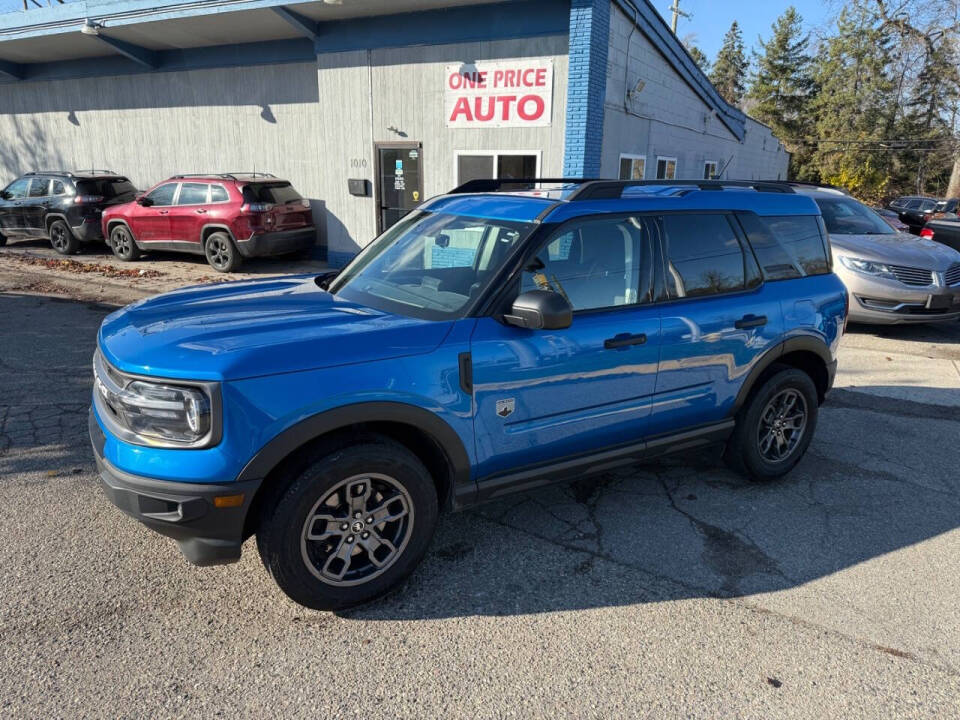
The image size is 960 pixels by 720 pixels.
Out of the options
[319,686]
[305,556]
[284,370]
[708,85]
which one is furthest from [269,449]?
[708,85]

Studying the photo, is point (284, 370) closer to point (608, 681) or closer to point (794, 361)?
point (608, 681)

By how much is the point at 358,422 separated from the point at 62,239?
14929mm

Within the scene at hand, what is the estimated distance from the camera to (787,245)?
14.8 ft

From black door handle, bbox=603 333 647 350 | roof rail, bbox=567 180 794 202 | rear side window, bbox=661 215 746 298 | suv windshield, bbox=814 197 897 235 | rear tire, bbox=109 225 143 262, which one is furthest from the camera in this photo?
rear tire, bbox=109 225 143 262

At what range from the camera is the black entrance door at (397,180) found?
12.7m

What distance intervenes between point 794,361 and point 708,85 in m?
14.9

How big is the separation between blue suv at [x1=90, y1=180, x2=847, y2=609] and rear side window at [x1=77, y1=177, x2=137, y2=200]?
12917mm

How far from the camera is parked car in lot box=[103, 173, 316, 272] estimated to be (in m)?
12.3

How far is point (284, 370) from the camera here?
272 cm

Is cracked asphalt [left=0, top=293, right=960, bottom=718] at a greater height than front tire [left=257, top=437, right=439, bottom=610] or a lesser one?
lesser

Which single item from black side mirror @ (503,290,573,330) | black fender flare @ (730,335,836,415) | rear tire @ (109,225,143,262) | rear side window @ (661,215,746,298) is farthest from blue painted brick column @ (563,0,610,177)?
rear tire @ (109,225,143,262)

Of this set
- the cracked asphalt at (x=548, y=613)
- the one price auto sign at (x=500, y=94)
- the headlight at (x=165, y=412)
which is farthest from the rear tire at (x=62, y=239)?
the headlight at (x=165, y=412)

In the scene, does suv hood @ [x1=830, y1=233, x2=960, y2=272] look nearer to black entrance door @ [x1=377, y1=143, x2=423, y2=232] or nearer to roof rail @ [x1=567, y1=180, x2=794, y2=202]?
roof rail @ [x1=567, y1=180, x2=794, y2=202]

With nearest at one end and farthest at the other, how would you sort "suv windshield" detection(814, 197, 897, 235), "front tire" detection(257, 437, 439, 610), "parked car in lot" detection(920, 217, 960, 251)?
1. "front tire" detection(257, 437, 439, 610)
2. "suv windshield" detection(814, 197, 897, 235)
3. "parked car in lot" detection(920, 217, 960, 251)
